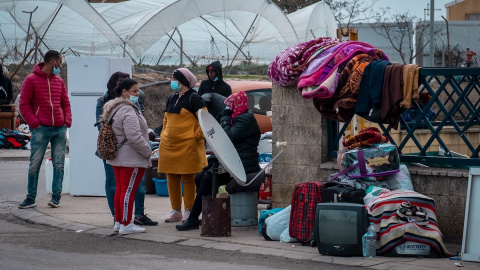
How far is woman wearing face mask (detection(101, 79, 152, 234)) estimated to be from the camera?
30.9ft

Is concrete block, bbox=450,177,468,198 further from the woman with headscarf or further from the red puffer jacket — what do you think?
the red puffer jacket

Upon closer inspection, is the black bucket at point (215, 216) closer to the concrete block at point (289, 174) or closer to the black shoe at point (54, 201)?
the concrete block at point (289, 174)

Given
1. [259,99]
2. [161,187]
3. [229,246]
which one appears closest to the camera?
[229,246]

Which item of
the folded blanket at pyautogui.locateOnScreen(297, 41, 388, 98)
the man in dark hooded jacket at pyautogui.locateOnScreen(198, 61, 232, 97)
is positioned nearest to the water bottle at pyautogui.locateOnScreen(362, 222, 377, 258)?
the folded blanket at pyautogui.locateOnScreen(297, 41, 388, 98)

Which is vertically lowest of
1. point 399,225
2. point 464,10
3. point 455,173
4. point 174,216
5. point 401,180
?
point 174,216

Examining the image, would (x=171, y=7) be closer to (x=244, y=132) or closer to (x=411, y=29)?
(x=411, y=29)

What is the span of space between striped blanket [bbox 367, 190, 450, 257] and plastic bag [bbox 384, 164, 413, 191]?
46cm

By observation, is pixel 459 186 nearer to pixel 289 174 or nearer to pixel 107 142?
pixel 289 174

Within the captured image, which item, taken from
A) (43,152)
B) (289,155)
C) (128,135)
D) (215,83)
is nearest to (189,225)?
(128,135)

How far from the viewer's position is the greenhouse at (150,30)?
37531 millimetres

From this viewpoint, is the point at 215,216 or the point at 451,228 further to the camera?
the point at 215,216

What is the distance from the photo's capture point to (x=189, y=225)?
990 cm

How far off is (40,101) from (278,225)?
3.98 m

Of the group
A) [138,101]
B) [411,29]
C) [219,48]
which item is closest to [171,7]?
[219,48]
